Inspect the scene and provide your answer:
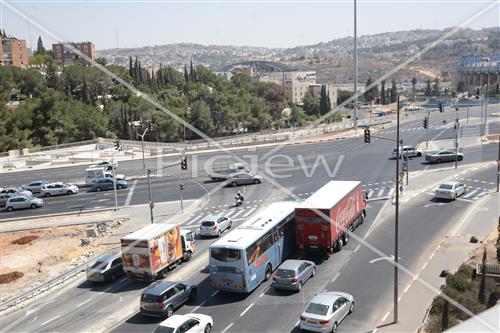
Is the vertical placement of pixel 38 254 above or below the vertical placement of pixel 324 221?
below

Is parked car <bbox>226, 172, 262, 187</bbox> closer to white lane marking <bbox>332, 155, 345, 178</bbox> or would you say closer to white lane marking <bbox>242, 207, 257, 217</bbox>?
white lane marking <bbox>332, 155, 345, 178</bbox>

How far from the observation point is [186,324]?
54.8 ft

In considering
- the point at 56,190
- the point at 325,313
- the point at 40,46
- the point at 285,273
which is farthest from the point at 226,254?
the point at 40,46

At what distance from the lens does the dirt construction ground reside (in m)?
25.2

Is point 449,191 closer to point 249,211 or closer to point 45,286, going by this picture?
point 249,211

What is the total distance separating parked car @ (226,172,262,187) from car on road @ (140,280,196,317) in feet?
71.3

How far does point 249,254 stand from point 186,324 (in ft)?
13.9

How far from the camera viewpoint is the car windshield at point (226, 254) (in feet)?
65.1

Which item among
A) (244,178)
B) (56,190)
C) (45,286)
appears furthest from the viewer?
(56,190)

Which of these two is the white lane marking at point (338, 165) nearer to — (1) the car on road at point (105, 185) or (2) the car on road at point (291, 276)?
(1) the car on road at point (105, 185)

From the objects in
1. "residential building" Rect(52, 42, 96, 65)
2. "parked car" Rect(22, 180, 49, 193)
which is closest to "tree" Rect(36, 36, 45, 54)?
"residential building" Rect(52, 42, 96, 65)

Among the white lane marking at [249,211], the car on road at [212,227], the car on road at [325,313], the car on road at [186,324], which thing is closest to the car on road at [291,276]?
the car on road at [325,313]

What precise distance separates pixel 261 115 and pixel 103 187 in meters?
48.0

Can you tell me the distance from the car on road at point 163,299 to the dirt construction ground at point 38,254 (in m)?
7.92
